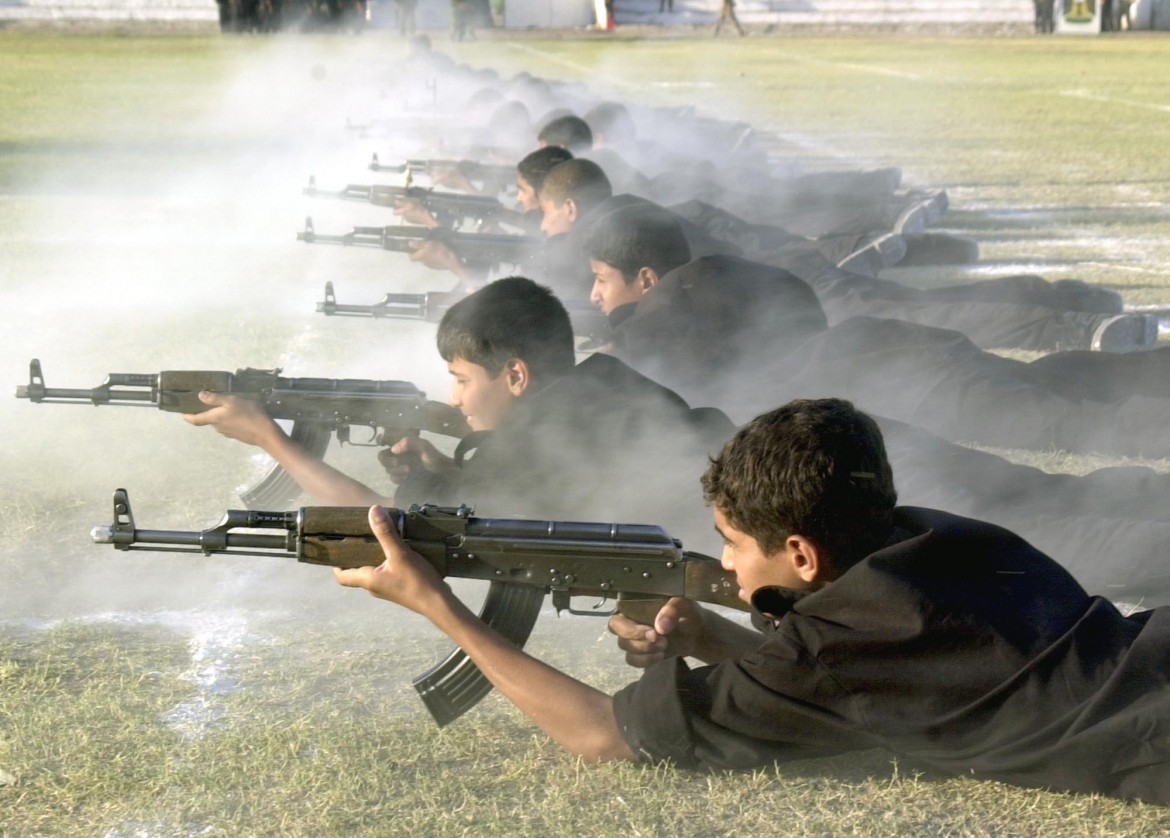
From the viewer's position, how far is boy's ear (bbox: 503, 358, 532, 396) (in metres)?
4.30

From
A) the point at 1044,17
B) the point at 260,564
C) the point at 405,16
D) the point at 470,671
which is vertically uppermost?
the point at 405,16

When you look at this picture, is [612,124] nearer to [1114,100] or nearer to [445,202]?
[445,202]

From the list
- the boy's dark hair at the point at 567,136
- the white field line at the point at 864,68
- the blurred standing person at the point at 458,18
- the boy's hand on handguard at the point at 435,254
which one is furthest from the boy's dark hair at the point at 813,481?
the blurred standing person at the point at 458,18

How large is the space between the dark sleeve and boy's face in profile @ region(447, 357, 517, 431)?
1289 millimetres

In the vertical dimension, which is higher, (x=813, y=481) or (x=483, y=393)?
(x=813, y=481)

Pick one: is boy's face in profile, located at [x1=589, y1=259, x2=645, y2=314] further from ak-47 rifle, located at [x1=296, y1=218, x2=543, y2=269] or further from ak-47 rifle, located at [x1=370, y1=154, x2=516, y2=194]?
ak-47 rifle, located at [x1=370, y1=154, x2=516, y2=194]

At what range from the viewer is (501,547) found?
330cm

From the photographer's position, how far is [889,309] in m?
7.56

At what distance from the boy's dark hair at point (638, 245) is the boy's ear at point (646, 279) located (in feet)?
0.06

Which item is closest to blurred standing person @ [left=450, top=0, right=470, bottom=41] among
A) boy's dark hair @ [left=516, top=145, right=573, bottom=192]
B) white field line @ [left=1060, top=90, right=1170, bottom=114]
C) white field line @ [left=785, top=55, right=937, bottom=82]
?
white field line @ [left=785, top=55, right=937, bottom=82]

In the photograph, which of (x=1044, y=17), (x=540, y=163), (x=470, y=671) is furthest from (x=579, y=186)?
(x=1044, y=17)

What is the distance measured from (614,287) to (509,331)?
205 centimetres

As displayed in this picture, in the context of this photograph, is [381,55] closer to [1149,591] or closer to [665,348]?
[665,348]

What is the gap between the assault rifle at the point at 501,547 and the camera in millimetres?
3262
